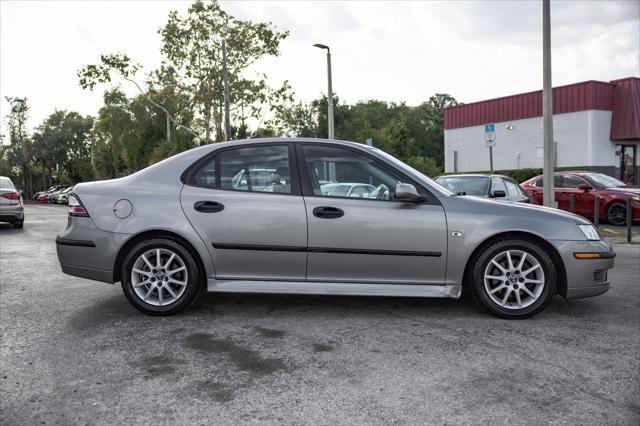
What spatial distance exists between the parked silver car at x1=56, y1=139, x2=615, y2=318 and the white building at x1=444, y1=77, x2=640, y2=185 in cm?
2320

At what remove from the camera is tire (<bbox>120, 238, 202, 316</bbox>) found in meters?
4.81

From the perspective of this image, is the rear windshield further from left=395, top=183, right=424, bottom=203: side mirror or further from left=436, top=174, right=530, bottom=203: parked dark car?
left=395, top=183, right=424, bottom=203: side mirror

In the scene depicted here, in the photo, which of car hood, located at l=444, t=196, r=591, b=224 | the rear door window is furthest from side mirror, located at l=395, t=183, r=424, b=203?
the rear door window

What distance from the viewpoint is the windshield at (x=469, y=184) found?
34.2 feet

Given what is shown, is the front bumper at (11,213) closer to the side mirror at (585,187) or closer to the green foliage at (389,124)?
the side mirror at (585,187)

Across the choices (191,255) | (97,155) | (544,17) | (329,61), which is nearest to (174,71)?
(329,61)

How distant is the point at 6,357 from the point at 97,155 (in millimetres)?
59413

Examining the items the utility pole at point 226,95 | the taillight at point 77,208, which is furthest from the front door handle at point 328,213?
the utility pole at point 226,95

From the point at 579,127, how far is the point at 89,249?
83.5 ft

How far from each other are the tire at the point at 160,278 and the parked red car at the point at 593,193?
11.1 metres

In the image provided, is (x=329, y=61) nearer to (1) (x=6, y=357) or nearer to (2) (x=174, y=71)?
(2) (x=174, y=71)

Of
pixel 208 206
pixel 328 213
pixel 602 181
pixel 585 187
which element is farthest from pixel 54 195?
pixel 328 213

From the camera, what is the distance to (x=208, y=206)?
4812 millimetres

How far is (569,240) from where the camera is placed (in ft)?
15.6
